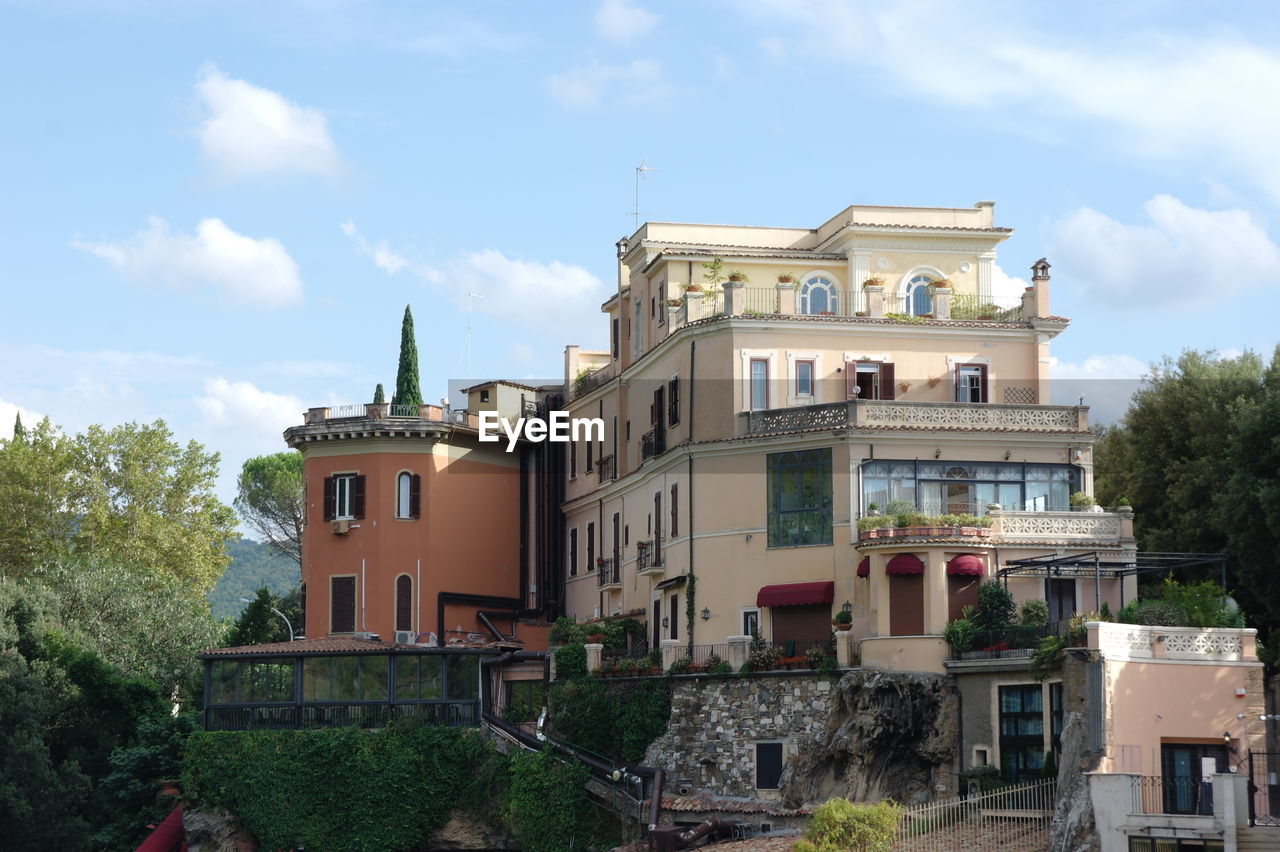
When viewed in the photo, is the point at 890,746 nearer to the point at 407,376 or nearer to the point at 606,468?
the point at 606,468

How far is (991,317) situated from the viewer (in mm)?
56094

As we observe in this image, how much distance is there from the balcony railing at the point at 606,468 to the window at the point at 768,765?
16.5 meters

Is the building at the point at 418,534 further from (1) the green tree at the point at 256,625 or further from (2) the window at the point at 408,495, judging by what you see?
(1) the green tree at the point at 256,625

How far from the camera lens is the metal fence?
3947cm

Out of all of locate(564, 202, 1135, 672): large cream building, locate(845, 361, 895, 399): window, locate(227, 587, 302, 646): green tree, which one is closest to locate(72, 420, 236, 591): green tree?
locate(227, 587, 302, 646): green tree

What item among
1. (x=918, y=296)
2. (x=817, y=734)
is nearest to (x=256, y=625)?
(x=918, y=296)

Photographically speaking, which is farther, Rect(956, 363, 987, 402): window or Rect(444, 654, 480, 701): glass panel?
Rect(956, 363, 987, 402): window

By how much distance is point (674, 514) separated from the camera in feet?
177

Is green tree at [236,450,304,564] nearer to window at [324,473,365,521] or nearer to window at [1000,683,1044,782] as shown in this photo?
window at [324,473,365,521]

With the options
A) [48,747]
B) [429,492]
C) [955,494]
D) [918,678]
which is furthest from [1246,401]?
[48,747]

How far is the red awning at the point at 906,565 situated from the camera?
4700 centimetres

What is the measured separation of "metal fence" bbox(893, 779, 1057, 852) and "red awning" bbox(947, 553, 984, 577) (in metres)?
6.87

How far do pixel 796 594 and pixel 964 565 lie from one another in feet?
16.3

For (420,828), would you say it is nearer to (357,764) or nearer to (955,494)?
(357,764)
